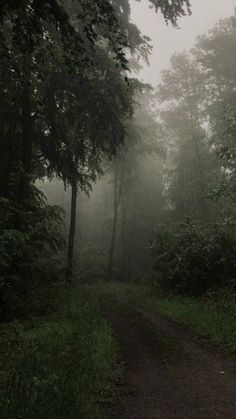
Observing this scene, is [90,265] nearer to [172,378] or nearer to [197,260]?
[197,260]

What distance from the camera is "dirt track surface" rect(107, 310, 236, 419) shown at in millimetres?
5934

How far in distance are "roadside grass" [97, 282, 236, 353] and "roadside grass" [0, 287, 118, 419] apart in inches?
99.7

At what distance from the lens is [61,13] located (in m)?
6.09

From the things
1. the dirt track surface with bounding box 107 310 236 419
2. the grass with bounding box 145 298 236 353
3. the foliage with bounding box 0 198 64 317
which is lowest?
the dirt track surface with bounding box 107 310 236 419

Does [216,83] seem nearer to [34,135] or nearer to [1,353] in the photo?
[34,135]

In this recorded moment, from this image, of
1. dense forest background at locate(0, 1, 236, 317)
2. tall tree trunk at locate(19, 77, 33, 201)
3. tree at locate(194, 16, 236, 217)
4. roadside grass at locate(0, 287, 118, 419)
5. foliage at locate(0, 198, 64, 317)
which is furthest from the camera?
tree at locate(194, 16, 236, 217)

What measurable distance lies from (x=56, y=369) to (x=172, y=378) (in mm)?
2042

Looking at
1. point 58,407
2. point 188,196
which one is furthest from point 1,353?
point 188,196

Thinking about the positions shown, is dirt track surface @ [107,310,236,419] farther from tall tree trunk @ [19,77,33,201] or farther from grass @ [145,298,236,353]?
tall tree trunk @ [19,77,33,201]

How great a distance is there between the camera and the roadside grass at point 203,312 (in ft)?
33.8

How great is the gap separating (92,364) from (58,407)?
7.21 ft

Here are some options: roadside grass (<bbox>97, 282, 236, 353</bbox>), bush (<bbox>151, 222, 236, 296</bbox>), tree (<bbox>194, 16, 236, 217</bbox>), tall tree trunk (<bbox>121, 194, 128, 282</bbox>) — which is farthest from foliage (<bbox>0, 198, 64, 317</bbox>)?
tall tree trunk (<bbox>121, 194, 128, 282</bbox>)

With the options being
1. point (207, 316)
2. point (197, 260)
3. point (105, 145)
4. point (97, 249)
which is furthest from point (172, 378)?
point (97, 249)

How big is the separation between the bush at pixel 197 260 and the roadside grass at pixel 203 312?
1154mm
